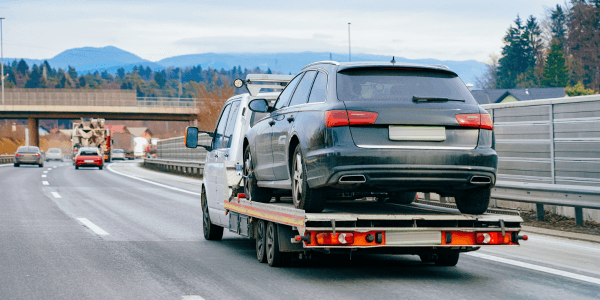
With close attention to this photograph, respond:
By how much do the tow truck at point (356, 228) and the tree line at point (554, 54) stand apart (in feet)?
255

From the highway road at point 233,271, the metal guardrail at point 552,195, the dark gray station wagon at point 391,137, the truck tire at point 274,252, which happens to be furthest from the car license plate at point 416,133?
the metal guardrail at point 552,195

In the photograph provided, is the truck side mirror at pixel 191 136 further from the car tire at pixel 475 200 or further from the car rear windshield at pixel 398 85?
the car tire at pixel 475 200

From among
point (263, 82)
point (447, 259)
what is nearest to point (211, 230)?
point (263, 82)

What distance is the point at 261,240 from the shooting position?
27.2 feet

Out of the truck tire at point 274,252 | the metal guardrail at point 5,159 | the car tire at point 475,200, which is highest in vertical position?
the car tire at point 475,200

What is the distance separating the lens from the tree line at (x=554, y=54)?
87.1 metres

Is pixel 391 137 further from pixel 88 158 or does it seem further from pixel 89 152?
pixel 89 152

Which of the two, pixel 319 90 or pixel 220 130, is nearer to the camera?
pixel 319 90

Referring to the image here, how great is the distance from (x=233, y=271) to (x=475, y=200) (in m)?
2.42

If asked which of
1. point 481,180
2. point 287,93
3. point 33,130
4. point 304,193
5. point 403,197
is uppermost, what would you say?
point 33,130

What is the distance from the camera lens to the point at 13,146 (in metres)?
119

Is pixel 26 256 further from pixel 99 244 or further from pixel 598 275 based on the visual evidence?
pixel 598 275

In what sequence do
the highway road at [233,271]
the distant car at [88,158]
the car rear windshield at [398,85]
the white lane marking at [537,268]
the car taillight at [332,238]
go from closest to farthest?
the highway road at [233,271] < the car taillight at [332,238] < the car rear windshield at [398,85] < the white lane marking at [537,268] < the distant car at [88,158]

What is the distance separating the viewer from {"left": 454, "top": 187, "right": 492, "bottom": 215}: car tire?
725cm
